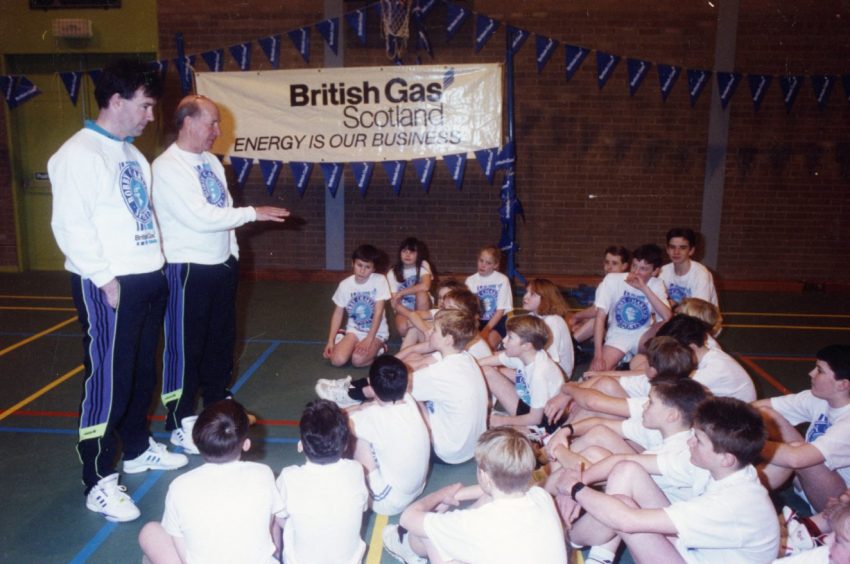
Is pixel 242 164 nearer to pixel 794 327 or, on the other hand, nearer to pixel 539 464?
pixel 539 464

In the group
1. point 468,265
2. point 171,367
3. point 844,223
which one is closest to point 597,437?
point 171,367

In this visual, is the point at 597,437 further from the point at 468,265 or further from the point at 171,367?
the point at 468,265

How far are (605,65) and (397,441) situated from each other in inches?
268

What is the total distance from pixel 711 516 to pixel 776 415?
1356 mm

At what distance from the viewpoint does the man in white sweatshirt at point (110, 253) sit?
2.85 m

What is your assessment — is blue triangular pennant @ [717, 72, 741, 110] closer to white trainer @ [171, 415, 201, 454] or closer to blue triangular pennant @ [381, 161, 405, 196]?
blue triangular pennant @ [381, 161, 405, 196]

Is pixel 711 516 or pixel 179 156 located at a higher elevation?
pixel 179 156

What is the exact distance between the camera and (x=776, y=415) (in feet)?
10.7

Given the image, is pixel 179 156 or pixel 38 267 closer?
pixel 179 156

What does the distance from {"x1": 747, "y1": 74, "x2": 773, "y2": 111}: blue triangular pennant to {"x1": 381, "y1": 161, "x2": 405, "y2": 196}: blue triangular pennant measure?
4.51 m

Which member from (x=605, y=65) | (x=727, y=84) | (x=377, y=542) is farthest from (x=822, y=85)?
(x=377, y=542)

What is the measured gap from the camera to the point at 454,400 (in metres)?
3.41

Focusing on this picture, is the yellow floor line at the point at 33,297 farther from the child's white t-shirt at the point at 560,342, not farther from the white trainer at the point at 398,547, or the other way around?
the white trainer at the point at 398,547

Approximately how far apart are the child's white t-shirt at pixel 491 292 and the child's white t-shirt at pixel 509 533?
11.3 feet
